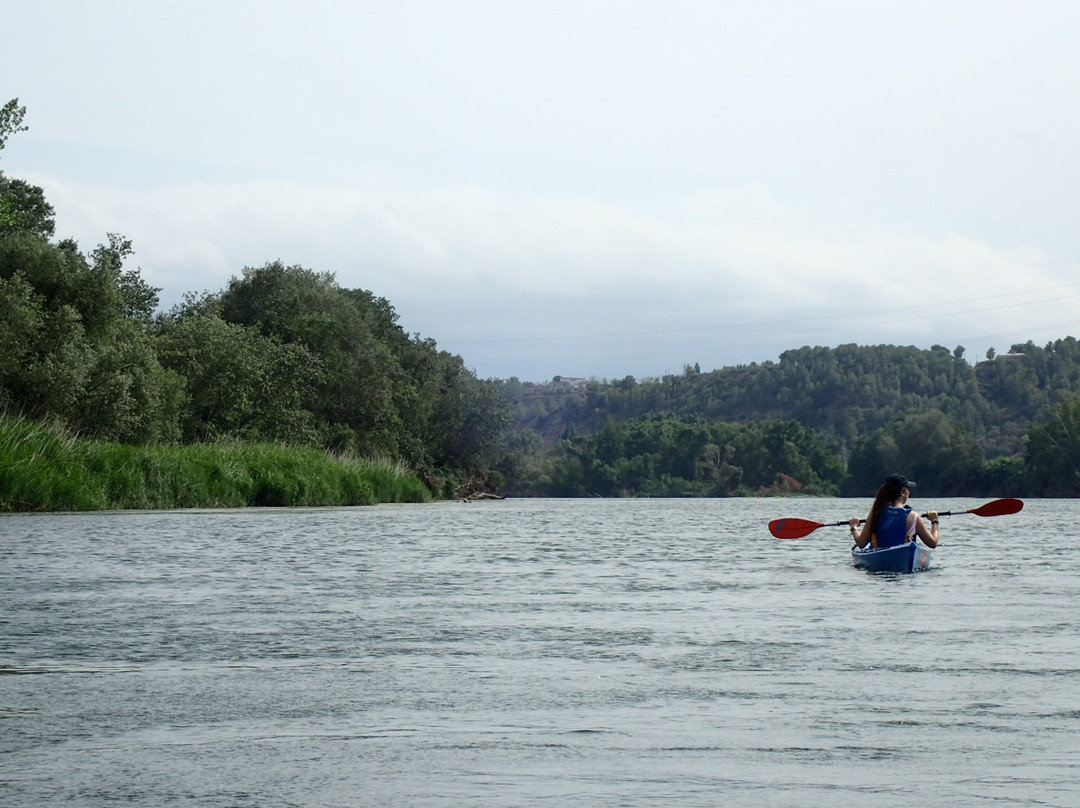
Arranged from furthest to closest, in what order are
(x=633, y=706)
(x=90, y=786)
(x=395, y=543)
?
(x=395, y=543) < (x=633, y=706) < (x=90, y=786)

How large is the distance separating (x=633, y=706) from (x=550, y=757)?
1394 millimetres

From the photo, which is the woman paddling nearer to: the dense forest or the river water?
the river water

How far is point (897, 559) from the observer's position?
17516mm

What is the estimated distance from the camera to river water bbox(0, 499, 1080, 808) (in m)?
5.46

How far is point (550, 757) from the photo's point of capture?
19.5ft

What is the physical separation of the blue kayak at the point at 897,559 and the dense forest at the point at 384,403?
17.8 m

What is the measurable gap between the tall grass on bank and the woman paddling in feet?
57.6

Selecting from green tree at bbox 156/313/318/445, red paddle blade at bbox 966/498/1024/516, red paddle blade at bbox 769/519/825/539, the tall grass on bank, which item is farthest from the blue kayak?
green tree at bbox 156/313/318/445

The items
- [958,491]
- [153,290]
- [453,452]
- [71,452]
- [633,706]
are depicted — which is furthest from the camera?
[958,491]

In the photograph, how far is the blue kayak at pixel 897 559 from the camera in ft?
57.0

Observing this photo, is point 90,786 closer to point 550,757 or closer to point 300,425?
point 550,757

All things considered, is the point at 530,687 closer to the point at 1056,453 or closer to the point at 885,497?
the point at 885,497

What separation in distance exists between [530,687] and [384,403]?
197 feet

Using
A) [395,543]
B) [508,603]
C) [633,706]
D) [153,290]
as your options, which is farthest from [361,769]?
[153,290]
